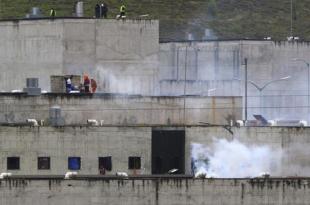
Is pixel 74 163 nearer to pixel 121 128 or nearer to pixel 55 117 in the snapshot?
pixel 121 128

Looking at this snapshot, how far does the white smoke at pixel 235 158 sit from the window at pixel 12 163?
24.5 feet

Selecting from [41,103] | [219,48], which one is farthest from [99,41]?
[219,48]

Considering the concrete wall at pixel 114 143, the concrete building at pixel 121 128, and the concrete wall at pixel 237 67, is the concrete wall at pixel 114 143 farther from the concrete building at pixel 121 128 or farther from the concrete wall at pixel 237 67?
the concrete wall at pixel 237 67

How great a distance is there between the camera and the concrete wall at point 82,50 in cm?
10012

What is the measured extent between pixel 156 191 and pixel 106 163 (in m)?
8.85

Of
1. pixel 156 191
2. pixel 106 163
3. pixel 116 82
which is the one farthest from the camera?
pixel 116 82

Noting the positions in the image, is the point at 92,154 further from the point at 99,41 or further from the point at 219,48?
the point at 219,48

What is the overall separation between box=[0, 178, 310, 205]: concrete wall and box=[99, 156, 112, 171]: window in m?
8.35

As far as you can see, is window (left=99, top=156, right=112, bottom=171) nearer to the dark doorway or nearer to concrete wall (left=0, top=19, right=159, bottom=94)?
the dark doorway

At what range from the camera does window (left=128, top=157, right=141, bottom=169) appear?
80.7m

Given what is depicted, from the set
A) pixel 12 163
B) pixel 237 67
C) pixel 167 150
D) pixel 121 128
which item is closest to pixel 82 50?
pixel 167 150

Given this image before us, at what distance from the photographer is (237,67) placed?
126 metres

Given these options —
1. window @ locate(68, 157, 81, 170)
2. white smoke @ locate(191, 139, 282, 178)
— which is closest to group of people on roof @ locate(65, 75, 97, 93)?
window @ locate(68, 157, 81, 170)

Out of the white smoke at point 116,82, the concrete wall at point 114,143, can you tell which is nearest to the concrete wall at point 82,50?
the white smoke at point 116,82
